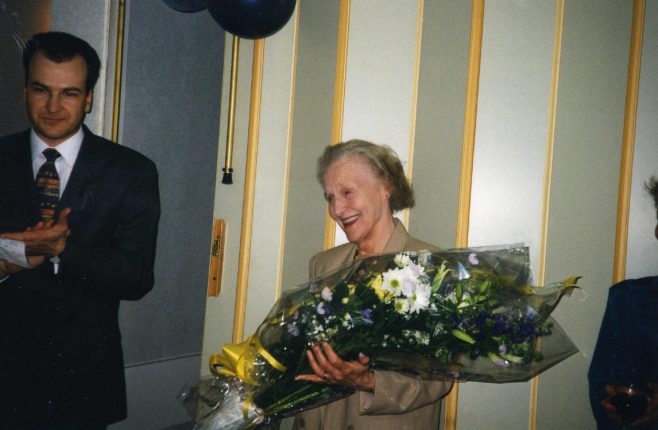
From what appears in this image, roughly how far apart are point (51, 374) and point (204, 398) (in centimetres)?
89

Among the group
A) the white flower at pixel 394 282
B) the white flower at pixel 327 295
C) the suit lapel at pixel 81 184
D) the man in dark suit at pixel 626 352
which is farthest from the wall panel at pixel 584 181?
the suit lapel at pixel 81 184

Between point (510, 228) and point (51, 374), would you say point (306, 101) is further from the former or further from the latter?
point (51, 374)

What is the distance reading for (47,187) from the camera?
170 cm

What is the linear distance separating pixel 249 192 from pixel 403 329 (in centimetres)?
135

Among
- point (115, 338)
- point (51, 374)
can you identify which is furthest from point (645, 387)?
point (51, 374)

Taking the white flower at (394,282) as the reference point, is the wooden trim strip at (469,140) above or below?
above

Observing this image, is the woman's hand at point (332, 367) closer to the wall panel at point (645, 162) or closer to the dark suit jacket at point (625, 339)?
the dark suit jacket at point (625, 339)

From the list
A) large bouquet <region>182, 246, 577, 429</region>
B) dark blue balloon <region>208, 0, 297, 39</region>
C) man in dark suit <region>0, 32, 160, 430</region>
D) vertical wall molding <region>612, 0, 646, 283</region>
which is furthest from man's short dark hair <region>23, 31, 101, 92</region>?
vertical wall molding <region>612, 0, 646, 283</region>

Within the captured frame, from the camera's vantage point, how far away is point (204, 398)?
1166 mm

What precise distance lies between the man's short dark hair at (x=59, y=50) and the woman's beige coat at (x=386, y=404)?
1.24 metres

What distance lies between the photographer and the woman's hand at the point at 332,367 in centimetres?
100

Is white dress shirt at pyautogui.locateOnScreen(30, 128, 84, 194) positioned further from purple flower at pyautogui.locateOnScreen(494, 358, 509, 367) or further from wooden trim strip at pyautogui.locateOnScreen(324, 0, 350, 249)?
purple flower at pyautogui.locateOnScreen(494, 358, 509, 367)

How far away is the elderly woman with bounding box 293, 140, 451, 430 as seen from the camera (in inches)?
49.6

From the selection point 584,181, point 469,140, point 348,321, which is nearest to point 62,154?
point 348,321
